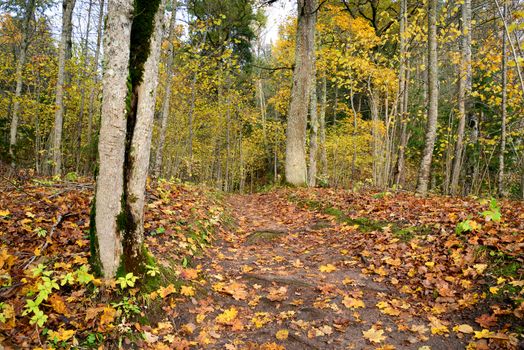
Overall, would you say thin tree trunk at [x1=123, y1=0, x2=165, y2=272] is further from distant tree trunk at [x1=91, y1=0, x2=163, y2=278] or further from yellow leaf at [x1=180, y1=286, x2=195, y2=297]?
yellow leaf at [x1=180, y1=286, x2=195, y2=297]

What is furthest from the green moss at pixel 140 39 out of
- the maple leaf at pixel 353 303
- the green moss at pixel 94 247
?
the maple leaf at pixel 353 303

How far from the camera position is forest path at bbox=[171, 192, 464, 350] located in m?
3.42

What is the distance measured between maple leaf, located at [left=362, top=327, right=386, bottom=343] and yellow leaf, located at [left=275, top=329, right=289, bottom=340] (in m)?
0.83

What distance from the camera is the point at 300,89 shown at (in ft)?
38.6

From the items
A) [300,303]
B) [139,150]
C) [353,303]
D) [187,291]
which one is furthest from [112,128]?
[353,303]

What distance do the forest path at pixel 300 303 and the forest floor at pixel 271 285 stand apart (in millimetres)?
17

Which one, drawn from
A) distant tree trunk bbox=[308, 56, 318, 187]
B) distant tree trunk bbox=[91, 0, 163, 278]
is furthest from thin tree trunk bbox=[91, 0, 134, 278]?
distant tree trunk bbox=[308, 56, 318, 187]

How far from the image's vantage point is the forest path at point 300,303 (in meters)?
3.42

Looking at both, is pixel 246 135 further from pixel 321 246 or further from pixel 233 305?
pixel 233 305

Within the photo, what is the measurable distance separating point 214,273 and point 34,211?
284cm

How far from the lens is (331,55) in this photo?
570 inches

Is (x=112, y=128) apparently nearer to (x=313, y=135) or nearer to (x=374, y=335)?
(x=374, y=335)

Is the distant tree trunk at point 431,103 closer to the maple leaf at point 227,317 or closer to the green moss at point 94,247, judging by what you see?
the maple leaf at point 227,317

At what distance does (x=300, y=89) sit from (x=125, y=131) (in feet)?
30.1
